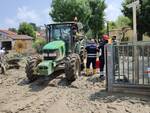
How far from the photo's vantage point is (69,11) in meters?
47.3

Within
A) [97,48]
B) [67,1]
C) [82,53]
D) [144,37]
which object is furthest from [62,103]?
[67,1]

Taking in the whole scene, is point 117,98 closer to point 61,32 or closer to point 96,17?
point 61,32

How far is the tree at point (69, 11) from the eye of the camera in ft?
154

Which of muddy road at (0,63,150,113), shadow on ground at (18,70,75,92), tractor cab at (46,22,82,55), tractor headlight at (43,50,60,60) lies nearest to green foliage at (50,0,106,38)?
tractor cab at (46,22,82,55)

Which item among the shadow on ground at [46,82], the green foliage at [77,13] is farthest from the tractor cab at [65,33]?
the green foliage at [77,13]

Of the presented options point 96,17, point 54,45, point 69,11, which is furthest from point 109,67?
point 96,17

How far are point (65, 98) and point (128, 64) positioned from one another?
8.29 ft

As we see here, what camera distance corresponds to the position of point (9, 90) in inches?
608

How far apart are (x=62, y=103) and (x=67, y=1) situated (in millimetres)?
36192

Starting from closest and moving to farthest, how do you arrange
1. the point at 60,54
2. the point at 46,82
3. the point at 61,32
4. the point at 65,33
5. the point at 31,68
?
the point at 46,82 < the point at 31,68 < the point at 60,54 < the point at 65,33 < the point at 61,32

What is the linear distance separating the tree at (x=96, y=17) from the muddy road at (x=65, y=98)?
33.6 metres

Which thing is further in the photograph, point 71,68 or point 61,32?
point 61,32

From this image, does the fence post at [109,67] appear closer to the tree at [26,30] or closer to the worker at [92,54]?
the worker at [92,54]

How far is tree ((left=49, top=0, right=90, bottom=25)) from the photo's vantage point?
4694cm
